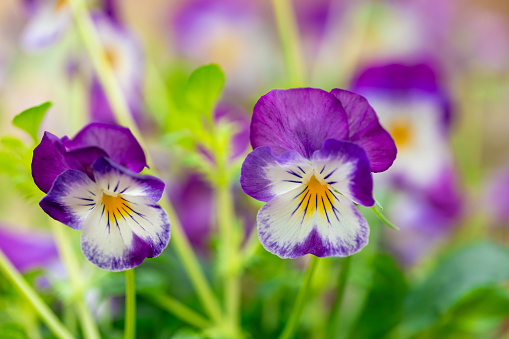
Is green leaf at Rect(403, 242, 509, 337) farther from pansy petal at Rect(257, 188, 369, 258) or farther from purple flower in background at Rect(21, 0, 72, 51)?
purple flower in background at Rect(21, 0, 72, 51)

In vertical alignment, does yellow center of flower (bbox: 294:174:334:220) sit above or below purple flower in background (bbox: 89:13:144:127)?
below

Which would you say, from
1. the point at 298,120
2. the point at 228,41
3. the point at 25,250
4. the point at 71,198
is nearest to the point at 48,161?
the point at 71,198

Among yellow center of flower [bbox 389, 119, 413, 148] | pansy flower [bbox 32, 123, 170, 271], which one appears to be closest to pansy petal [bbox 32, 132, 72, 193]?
pansy flower [bbox 32, 123, 170, 271]

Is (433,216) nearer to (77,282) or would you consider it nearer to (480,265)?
(480,265)

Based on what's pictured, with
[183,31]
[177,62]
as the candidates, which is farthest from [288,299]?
[183,31]

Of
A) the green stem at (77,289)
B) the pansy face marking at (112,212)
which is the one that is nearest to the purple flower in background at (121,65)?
the green stem at (77,289)

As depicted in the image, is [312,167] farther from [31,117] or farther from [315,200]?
[31,117]

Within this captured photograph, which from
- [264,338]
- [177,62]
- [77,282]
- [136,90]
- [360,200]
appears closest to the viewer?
[360,200]

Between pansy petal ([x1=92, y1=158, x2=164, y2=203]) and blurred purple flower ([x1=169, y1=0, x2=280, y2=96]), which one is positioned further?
blurred purple flower ([x1=169, y1=0, x2=280, y2=96])
